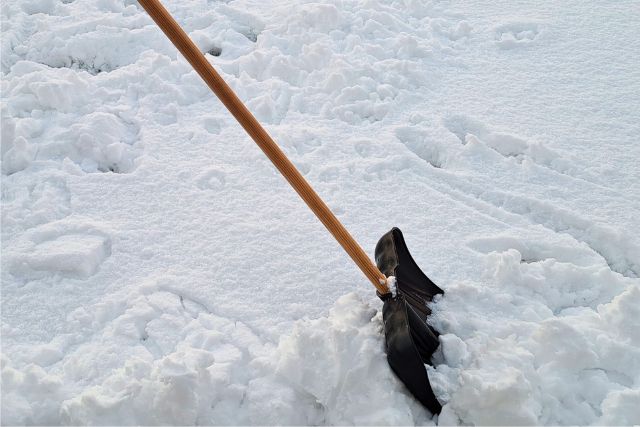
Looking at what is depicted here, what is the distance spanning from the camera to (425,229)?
92.2 inches

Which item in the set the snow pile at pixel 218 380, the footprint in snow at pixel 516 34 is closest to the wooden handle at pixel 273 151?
the snow pile at pixel 218 380

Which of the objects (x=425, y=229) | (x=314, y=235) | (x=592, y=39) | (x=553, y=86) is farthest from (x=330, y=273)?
(x=592, y=39)

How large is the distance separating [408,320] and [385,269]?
0.26 metres

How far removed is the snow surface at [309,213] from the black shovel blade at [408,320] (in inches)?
1.7

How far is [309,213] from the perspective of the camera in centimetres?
240

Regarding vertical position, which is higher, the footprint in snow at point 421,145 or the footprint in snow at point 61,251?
the footprint in snow at point 421,145

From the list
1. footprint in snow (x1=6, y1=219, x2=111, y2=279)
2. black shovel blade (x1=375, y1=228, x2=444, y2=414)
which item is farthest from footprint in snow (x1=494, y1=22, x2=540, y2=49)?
footprint in snow (x1=6, y1=219, x2=111, y2=279)

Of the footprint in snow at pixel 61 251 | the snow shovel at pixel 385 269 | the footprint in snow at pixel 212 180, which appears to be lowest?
the footprint in snow at pixel 61 251

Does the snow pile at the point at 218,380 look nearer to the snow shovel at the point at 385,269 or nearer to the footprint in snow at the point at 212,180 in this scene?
the snow shovel at the point at 385,269

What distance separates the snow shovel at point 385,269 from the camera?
1612 mm

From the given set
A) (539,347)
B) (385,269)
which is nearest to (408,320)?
(385,269)

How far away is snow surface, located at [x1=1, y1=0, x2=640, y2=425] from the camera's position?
5.48 ft

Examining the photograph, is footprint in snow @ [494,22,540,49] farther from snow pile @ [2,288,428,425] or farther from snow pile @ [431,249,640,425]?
snow pile @ [2,288,428,425]

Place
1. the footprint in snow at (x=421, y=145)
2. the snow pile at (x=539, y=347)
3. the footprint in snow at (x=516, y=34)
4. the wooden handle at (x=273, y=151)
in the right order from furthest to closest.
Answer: the footprint in snow at (x=516, y=34) → the footprint in snow at (x=421, y=145) → the wooden handle at (x=273, y=151) → the snow pile at (x=539, y=347)
